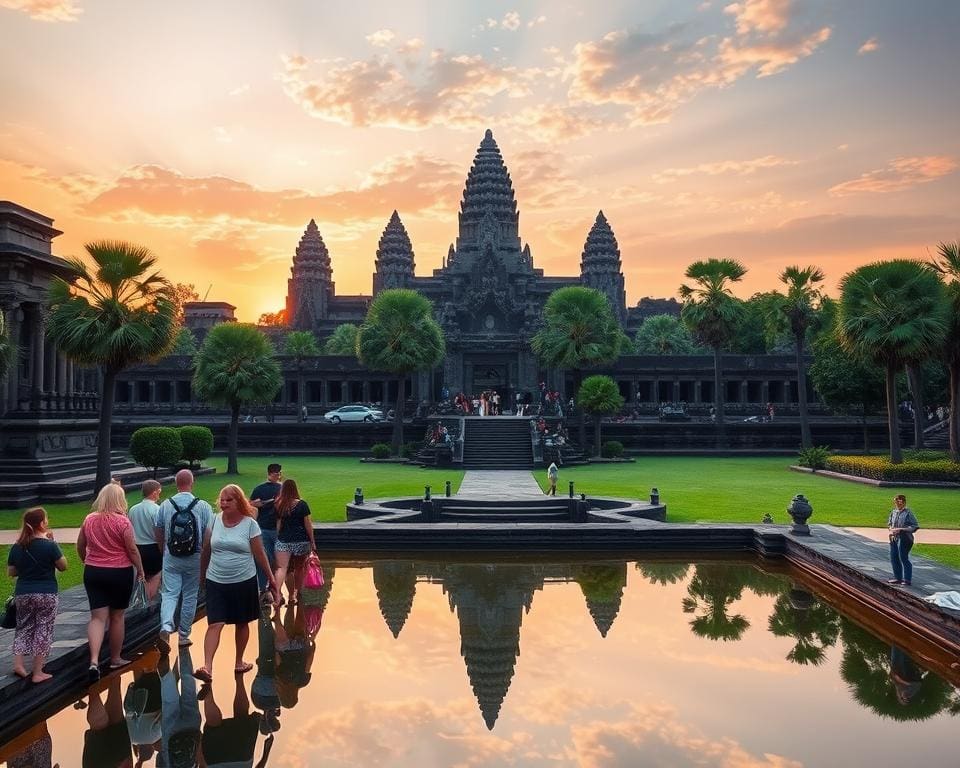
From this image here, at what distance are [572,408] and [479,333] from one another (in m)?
18.4

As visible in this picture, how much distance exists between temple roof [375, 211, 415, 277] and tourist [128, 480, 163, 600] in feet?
317

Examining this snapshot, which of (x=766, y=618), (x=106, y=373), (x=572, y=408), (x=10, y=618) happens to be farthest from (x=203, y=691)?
(x=572, y=408)

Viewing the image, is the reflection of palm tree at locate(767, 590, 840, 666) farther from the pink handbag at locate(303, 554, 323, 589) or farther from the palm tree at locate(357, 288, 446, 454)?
the palm tree at locate(357, 288, 446, 454)

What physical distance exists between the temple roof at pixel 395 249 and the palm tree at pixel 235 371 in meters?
68.8

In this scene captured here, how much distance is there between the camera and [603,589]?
13.5 meters

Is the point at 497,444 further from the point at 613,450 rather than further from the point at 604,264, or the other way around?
the point at 604,264

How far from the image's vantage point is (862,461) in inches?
1270

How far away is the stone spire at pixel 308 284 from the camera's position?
116500mm

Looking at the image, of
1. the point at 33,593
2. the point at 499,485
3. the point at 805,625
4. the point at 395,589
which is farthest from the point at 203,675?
the point at 499,485

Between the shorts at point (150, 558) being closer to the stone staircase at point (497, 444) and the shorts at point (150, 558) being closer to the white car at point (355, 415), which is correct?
the stone staircase at point (497, 444)

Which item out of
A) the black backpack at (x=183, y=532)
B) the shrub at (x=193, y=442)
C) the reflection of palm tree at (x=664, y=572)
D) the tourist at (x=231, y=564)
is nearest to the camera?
the tourist at (x=231, y=564)

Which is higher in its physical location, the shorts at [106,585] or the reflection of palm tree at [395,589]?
the shorts at [106,585]

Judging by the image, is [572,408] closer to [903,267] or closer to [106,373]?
[903,267]

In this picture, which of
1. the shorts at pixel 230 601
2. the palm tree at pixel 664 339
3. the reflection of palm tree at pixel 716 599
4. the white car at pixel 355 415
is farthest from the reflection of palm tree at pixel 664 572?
the palm tree at pixel 664 339
